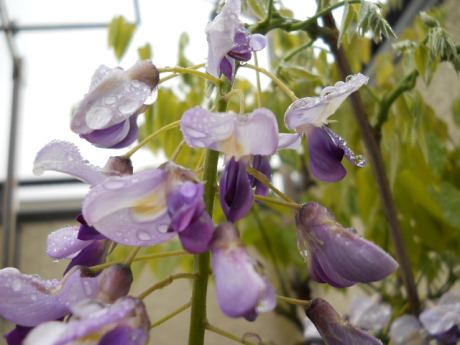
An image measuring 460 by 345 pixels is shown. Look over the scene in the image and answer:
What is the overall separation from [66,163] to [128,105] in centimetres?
6

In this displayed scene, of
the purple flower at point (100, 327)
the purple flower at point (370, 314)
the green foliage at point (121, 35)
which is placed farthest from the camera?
the green foliage at point (121, 35)

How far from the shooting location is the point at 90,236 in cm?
29

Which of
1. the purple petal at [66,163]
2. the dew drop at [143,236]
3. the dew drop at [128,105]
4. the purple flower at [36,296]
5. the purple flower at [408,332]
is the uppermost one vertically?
the dew drop at [128,105]

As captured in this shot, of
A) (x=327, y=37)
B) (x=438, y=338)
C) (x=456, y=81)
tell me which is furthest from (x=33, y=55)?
(x=438, y=338)

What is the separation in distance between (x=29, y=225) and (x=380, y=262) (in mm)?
2671

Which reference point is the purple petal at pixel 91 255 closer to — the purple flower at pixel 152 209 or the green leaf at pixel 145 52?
the purple flower at pixel 152 209

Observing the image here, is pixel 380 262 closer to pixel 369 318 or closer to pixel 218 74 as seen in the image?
pixel 218 74

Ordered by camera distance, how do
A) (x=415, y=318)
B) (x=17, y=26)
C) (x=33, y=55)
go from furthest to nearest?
(x=33, y=55) < (x=17, y=26) < (x=415, y=318)

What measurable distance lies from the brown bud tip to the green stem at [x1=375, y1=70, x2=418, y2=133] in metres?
0.38

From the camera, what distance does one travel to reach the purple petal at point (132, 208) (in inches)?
9.9

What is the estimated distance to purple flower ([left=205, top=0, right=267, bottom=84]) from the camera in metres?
0.31

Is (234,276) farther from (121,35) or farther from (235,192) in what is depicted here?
(121,35)

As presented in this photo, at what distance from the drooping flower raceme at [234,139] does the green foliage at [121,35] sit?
67cm

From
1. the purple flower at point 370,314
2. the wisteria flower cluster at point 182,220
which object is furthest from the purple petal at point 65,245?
the purple flower at point 370,314
